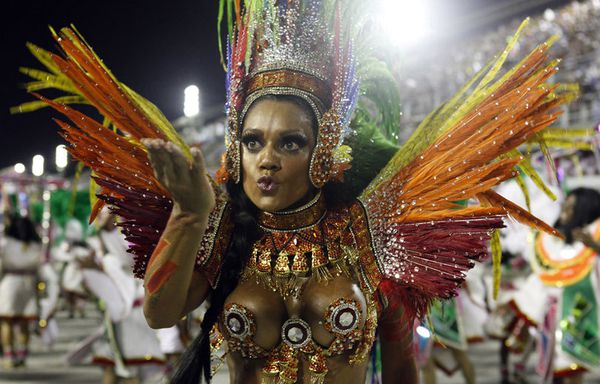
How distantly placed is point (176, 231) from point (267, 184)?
39 cm

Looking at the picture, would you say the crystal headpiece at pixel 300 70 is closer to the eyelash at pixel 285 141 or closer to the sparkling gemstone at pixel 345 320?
the eyelash at pixel 285 141

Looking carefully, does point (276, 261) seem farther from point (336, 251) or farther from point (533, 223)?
point (533, 223)

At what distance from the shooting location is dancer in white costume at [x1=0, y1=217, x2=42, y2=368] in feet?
30.8

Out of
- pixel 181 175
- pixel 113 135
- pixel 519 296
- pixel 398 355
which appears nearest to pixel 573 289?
pixel 519 296

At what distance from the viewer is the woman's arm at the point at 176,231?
5.61ft

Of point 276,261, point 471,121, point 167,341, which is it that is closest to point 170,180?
point 276,261

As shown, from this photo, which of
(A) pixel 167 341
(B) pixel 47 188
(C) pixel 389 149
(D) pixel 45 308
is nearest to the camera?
(C) pixel 389 149

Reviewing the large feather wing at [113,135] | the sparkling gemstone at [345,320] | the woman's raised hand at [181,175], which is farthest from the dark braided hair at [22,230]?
the woman's raised hand at [181,175]

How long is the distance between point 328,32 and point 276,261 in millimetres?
775

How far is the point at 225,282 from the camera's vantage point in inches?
86.6

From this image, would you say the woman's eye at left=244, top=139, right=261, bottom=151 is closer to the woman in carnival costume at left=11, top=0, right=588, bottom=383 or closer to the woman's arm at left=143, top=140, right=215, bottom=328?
the woman in carnival costume at left=11, top=0, right=588, bottom=383

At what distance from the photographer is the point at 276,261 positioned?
2201 mm

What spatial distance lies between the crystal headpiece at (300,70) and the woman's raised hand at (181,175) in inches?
16.9

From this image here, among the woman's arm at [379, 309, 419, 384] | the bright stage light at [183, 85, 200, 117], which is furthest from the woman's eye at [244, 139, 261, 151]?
the bright stage light at [183, 85, 200, 117]
